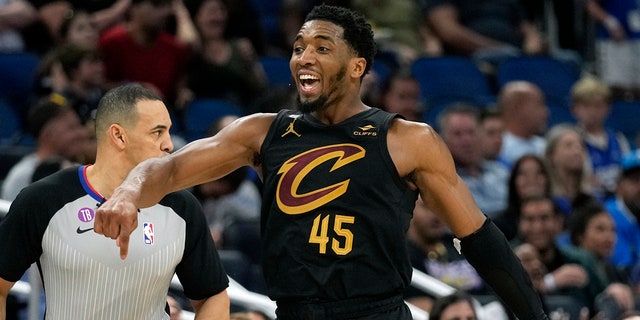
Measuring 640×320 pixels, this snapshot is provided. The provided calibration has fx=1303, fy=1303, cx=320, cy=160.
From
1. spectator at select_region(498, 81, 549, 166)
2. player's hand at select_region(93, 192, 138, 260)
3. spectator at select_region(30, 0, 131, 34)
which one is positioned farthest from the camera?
spectator at select_region(498, 81, 549, 166)

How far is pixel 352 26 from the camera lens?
4559 millimetres

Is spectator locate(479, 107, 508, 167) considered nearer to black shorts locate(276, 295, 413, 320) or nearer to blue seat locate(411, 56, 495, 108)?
blue seat locate(411, 56, 495, 108)

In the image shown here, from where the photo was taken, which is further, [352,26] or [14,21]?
[14,21]

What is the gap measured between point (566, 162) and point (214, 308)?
526cm

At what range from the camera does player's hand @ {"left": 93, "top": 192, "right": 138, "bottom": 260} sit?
12.8 feet

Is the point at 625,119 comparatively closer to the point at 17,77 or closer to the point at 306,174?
the point at 17,77

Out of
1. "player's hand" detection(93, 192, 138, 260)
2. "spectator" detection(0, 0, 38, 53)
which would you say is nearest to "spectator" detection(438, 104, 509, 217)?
"spectator" detection(0, 0, 38, 53)

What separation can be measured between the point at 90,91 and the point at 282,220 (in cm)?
462

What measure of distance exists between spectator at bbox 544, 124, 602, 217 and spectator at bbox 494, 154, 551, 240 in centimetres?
48

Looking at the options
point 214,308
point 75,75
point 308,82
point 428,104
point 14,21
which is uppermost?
point 308,82

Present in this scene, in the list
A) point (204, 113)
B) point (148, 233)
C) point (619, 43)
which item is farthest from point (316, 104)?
point (619, 43)

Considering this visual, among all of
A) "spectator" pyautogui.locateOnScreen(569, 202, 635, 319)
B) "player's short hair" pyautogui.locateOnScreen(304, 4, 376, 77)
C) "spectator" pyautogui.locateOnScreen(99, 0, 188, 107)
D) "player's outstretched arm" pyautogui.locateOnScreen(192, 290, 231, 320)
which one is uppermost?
"player's short hair" pyautogui.locateOnScreen(304, 4, 376, 77)

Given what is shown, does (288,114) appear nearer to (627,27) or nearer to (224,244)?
(224,244)

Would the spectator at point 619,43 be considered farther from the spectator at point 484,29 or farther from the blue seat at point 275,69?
the blue seat at point 275,69
